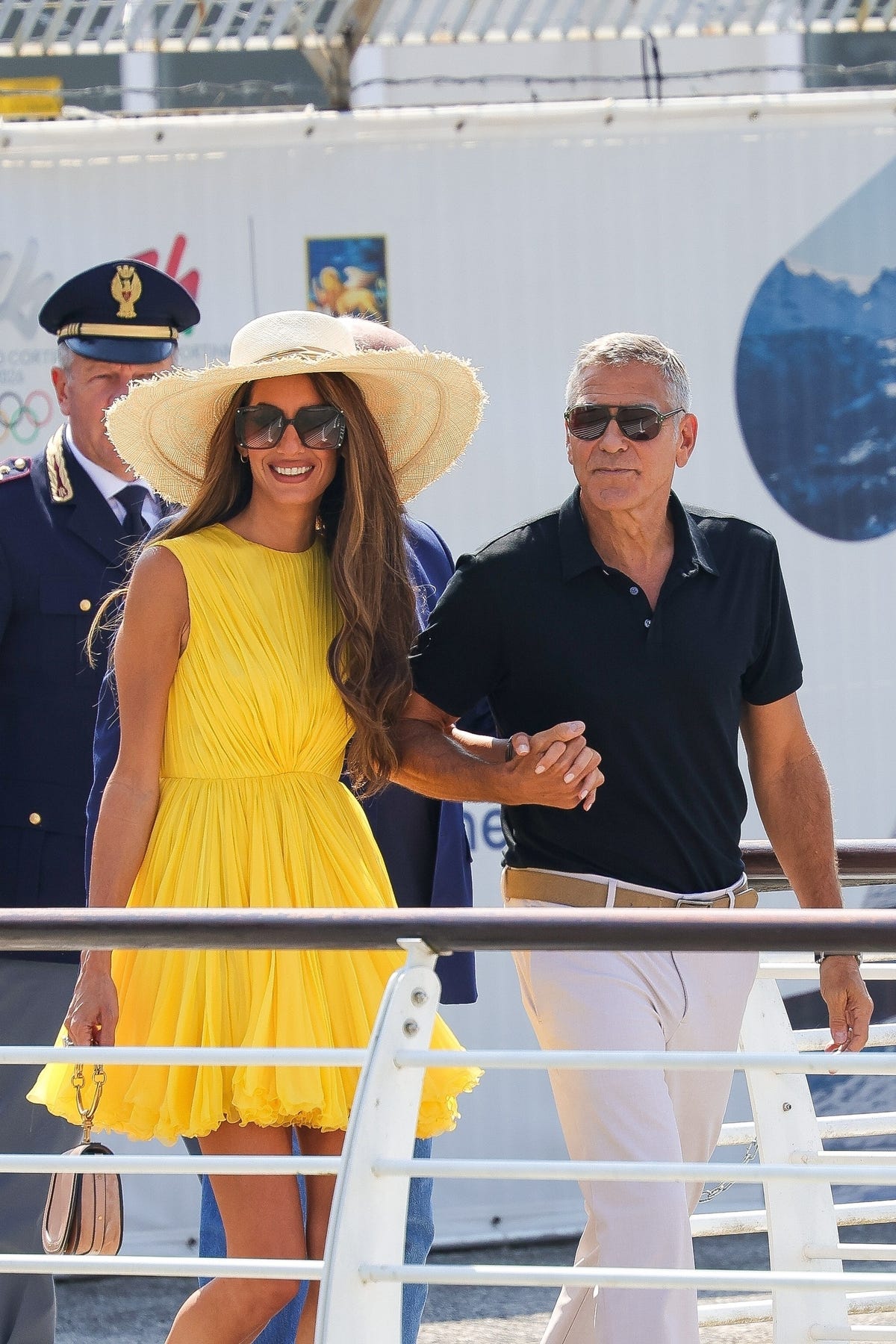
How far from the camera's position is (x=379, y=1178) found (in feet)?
6.79

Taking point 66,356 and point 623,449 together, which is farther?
point 66,356

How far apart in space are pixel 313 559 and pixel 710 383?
2201 millimetres

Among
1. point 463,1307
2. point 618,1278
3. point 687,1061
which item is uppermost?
point 687,1061

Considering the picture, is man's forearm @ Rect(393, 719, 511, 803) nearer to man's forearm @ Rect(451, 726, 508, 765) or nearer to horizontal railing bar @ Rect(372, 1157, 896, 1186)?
man's forearm @ Rect(451, 726, 508, 765)

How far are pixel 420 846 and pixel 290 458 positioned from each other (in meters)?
0.86

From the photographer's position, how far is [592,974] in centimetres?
273

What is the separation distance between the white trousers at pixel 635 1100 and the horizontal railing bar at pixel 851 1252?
218mm

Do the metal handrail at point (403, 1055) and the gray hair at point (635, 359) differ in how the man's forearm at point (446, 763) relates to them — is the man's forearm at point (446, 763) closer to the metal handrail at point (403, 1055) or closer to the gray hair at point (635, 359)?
the gray hair at point (635, 359)

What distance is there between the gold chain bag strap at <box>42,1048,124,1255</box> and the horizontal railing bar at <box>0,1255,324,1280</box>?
0.30m

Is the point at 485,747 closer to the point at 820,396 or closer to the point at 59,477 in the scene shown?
the point at 59,477

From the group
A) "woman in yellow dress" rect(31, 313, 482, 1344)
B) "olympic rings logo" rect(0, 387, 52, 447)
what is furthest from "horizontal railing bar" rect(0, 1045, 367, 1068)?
"olympic rings logo" rect(0, 387, 52, 447)

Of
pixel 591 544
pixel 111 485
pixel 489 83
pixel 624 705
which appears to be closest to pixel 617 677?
pixel 624 705

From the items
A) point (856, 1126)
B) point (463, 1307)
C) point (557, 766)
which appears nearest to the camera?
point (557, 766)

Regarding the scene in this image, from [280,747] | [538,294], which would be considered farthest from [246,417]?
[538,294]
